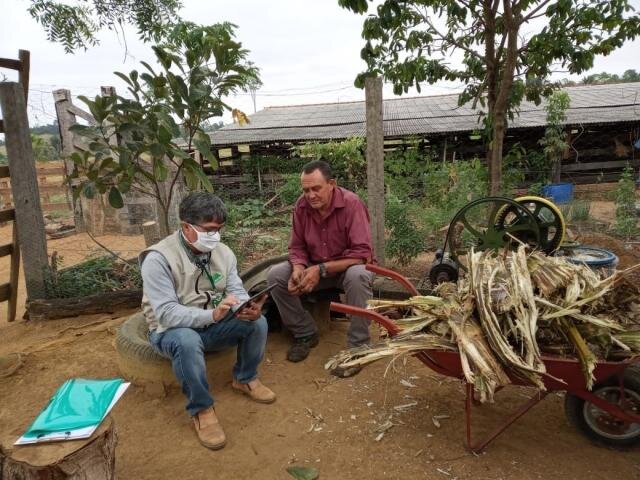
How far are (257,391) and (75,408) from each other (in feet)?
4.01

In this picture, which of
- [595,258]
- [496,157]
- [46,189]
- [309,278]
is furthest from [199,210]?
[46,189]

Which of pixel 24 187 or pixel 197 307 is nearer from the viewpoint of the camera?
pixel 197 307

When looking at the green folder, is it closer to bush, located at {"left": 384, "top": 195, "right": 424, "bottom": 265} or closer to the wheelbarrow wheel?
the wheelbarrow wheel

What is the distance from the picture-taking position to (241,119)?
15.1 feet

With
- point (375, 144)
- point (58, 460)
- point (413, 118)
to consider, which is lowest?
point (58, 460)

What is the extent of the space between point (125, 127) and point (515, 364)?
3207 millimetres

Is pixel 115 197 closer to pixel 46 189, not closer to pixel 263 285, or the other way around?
pixel 263 285

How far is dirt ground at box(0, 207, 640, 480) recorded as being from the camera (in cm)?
226

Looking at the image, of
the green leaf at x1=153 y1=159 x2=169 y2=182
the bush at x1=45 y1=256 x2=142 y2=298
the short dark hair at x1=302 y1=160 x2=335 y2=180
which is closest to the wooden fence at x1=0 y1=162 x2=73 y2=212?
the bush at x1=45 y1=256 x2=142 y2=298

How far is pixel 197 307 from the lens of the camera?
274cm

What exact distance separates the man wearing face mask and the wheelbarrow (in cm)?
80

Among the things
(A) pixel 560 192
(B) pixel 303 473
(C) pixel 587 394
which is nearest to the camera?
(C) pixel 587 394

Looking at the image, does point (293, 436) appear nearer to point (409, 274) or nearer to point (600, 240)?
point (409, 274)

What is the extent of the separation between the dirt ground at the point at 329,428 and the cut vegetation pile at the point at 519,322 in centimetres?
36
